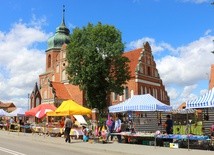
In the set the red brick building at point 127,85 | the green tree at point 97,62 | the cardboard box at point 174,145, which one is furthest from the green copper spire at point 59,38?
the cardboard box at point 174,145

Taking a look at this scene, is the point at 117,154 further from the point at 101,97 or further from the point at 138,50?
the point at 138,50

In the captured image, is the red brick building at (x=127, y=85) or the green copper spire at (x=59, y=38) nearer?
the red brick building at (x=127, y=85)

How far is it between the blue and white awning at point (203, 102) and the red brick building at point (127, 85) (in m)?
46.5

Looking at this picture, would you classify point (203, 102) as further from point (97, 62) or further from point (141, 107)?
point (97, 62)

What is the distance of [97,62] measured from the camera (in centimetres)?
4866

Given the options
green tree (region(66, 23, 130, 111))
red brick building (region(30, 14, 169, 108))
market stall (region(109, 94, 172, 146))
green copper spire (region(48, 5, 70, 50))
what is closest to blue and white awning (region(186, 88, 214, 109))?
market stall (region(109, 94, 172, 146))

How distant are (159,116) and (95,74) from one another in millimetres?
19211

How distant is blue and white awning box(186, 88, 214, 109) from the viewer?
1951 centimetres

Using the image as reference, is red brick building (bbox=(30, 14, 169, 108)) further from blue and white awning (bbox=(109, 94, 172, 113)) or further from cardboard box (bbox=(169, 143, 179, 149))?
cardboard box (bbox=(169, 143, 179, 149))

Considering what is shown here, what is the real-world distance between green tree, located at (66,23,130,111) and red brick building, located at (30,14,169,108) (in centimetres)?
1776

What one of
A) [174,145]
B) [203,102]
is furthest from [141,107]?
[203,102]

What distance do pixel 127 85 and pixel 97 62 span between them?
2087 centimetres

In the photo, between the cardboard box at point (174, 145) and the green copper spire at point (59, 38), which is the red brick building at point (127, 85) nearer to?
the green copper spire at point (59, 38)

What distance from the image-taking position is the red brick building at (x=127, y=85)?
69.2 metres
